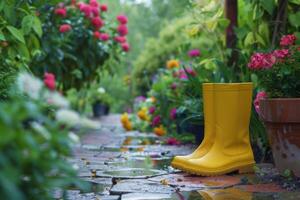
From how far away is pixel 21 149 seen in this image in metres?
1.17

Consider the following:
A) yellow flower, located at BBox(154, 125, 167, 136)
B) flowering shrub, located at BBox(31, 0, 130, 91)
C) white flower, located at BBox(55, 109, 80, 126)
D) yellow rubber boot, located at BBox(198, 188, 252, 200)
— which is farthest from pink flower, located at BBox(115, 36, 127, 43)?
white flower, located at BBox(55, 109, 80, 126)

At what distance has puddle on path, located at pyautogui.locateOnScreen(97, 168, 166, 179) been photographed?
2.95 metres

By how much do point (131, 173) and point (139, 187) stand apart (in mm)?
456

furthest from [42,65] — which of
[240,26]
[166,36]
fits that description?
[166,36]

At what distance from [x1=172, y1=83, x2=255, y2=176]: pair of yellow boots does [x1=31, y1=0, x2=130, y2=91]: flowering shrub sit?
8.75 feet

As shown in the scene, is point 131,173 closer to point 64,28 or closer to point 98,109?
point 64,28

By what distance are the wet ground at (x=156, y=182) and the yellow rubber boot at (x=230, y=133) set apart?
73 millimetres

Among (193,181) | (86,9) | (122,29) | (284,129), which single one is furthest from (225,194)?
(122,29)

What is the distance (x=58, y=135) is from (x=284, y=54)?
178 centimetres

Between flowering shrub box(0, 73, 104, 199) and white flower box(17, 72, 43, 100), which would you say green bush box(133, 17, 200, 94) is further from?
flowering shrub box(0, 73, 104, 199)

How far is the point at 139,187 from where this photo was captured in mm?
2607

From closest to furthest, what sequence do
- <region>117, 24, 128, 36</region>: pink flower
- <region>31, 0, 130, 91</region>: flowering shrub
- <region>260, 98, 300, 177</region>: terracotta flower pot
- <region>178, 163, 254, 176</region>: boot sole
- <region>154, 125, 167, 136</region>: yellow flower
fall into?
<region>260, 98, 300, 177</region>: terracotta flower pot → <region>178, 163, 254, 176</region>: boot sole → <region>31, 0, 130, 91</region>: flowering shrub → <region>154, 125, 167, 136</region>: yellow flower → <region>117, 24, 128, 36</region>: pink flower

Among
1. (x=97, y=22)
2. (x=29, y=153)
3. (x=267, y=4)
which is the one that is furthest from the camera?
(x=97, y=22)

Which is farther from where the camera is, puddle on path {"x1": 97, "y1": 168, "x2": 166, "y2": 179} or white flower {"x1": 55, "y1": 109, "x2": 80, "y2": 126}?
puddle on path {"x1": 97, "y1": 168, "x2": 166, "y2": 179}
